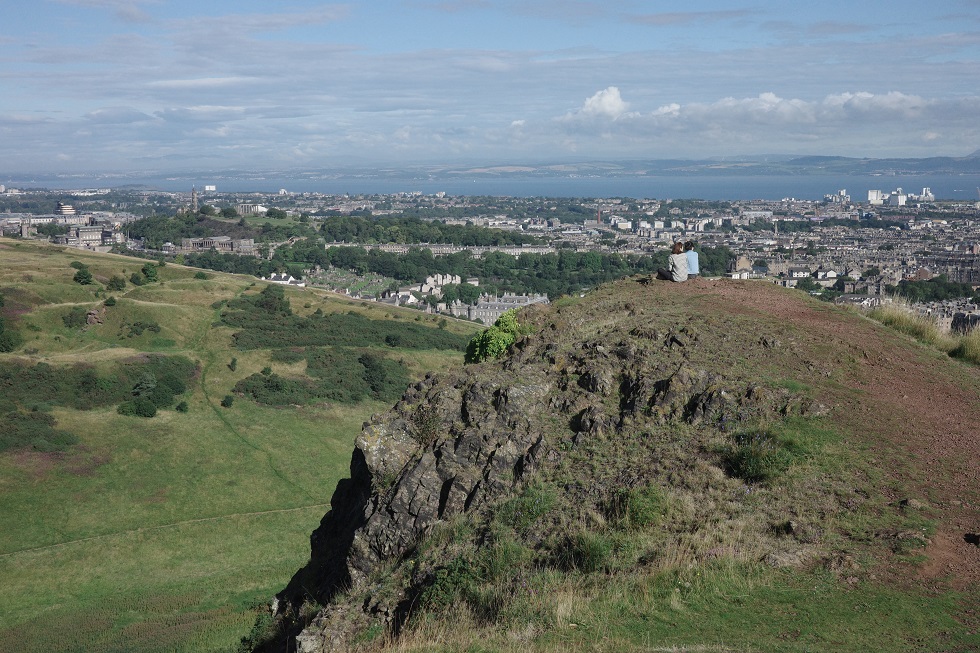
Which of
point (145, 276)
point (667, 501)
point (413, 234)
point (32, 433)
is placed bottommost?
point (32, 433)

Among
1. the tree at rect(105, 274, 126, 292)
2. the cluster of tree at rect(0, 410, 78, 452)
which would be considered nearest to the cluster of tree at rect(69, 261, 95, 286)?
the tree at rect(105, 274, 126, 292)

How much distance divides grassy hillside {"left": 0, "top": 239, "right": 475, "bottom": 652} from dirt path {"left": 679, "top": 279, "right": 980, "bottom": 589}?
42.0 ft

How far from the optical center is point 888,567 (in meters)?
9.06

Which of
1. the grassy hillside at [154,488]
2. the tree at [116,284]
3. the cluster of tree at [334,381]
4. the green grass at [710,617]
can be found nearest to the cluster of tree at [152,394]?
the grassy hillside at [154,488]

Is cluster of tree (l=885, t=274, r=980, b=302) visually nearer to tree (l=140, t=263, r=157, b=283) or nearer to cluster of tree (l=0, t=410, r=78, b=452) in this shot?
tree (l=140, t=263, r=157, b=283)

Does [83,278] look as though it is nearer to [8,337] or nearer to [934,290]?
[8,337]

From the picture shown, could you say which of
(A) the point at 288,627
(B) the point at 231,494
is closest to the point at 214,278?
(B) the point at 231,494

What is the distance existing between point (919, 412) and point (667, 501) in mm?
4532

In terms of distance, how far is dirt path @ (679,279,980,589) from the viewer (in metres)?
9.55

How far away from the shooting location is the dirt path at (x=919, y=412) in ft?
31.3

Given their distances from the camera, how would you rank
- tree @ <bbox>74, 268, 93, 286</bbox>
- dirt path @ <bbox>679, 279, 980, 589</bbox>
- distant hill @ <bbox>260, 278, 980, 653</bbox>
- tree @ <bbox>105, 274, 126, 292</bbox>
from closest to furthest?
distant hill @ <bbox>260, 278, 980, 653</bbox> < dirt path @ <bbox>679, 279, 980, 589</bbox> < tree @ <bbox>74, 268, 93, 286</bbox> < tree @ <bbox>105, 274, 126, 292</bbox>

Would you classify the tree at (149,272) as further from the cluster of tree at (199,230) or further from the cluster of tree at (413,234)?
the cluster of tree at (413,234)

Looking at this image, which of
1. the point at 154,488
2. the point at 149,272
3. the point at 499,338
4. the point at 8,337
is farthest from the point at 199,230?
the point at 499,338

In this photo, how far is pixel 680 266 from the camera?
18.6 metres
